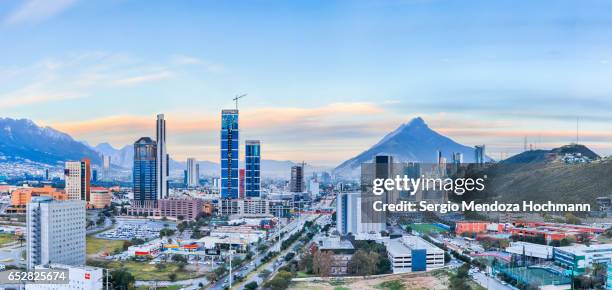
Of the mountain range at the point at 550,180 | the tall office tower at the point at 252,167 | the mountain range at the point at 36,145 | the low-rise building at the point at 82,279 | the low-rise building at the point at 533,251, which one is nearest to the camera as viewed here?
the low-rise building at the point at 82,279

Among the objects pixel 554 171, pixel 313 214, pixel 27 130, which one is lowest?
pixel 313 214

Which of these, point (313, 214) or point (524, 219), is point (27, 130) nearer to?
point (313, 214)

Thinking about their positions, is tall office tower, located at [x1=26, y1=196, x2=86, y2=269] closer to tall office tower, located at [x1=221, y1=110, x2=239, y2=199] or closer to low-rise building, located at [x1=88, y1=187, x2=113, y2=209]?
tall office tower, located at [x1=221, y1=110, x2=239, y2=199]

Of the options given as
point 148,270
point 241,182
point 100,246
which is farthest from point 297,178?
point 148,270

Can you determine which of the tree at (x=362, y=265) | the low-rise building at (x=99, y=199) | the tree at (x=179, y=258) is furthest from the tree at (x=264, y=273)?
the low-rise building at (x=99, y=199)

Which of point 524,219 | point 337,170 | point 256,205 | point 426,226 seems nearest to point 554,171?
point 524,219

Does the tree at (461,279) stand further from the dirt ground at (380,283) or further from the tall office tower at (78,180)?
the tall office tower at (78,180)

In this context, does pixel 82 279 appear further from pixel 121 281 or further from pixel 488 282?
pixel 488 282
